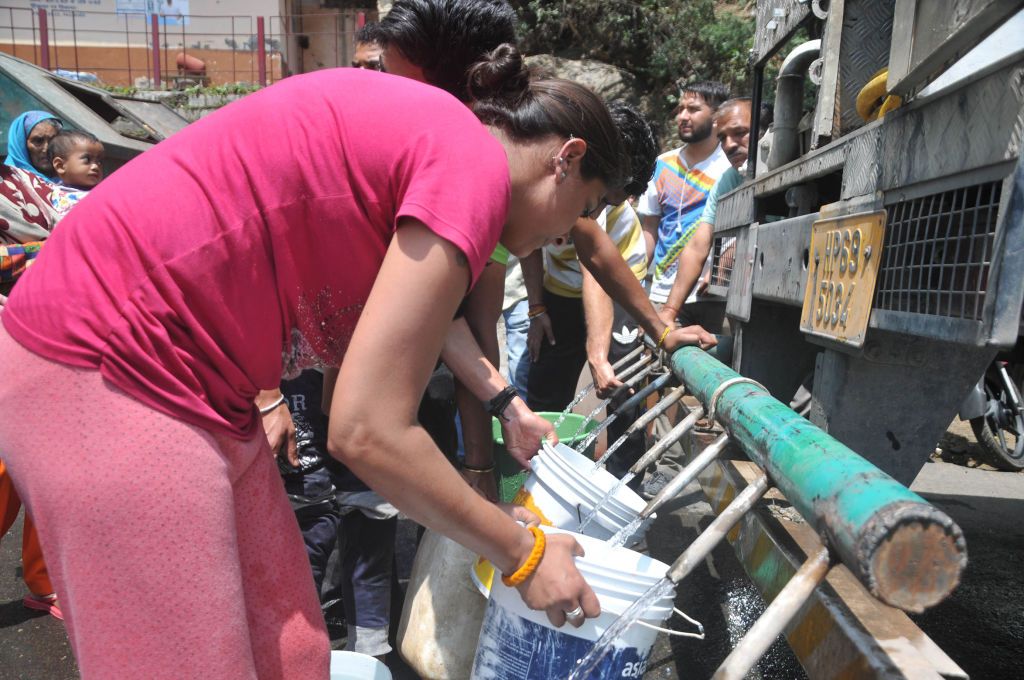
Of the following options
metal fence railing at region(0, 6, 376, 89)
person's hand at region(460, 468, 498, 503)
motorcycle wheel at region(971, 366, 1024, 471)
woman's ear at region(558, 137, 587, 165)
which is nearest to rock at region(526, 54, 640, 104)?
metal fence railing at region(0, 6, 376, 89)

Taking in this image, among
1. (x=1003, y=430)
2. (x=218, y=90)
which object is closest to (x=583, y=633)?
(x=1003, y=430)

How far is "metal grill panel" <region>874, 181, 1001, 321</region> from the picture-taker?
149 centimetres

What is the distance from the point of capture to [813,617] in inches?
55.1

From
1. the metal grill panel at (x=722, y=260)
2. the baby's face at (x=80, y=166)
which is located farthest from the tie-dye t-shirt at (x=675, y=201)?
the baby's face at (x=80, y=166)

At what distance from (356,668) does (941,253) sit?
5.32ft

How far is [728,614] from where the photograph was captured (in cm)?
312

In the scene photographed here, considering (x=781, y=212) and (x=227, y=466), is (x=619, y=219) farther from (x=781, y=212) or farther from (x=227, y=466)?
(x=227, y=466)

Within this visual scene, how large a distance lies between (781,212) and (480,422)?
6.09 ft

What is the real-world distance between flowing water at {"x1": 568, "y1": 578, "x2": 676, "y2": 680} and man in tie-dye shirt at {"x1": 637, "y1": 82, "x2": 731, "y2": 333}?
333 cm

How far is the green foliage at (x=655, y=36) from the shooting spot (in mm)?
11883

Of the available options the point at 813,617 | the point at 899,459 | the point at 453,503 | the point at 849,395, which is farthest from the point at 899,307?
the point at 453,503

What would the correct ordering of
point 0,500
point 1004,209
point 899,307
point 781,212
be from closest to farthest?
point 1004,209, point 899,307, point 0,500, point 781,212

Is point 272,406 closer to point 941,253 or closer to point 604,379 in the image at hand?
point 604,379

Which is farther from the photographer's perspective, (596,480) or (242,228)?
(596,480)
